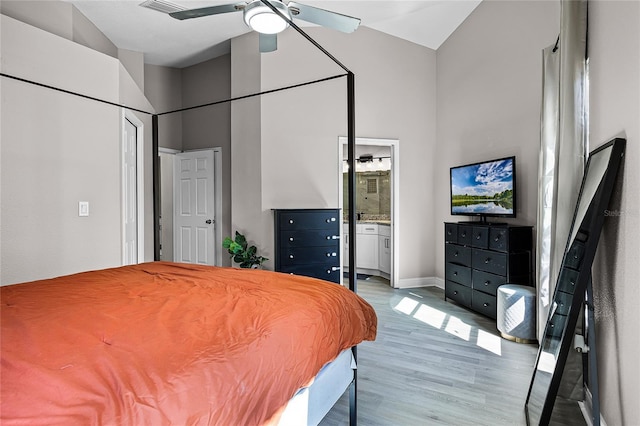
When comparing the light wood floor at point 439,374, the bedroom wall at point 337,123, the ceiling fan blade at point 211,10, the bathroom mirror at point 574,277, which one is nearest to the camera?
the bathroom mirror at point 574,277

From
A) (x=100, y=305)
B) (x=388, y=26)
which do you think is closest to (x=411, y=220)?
(x=388, y=26)

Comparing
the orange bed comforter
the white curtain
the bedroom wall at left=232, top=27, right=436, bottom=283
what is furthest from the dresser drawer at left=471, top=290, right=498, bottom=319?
the orange bed comforter

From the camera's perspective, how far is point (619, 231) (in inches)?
62.4

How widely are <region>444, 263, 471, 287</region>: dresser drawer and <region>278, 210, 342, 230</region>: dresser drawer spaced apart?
4.58 ft

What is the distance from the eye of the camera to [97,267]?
3.19 meters

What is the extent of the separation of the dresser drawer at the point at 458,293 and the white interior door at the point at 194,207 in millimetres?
3207

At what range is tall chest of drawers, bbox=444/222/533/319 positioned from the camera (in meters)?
3.40

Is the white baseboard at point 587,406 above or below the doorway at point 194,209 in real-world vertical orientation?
below

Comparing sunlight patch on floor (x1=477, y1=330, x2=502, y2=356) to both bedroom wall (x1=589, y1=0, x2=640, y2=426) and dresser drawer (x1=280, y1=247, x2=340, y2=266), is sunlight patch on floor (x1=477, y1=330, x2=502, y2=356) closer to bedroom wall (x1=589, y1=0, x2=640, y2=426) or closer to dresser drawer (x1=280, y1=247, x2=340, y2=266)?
bedroom wall (x1=589, y1=0, x2=640, y2=426)

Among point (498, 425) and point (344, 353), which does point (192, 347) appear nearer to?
point (344, 353)

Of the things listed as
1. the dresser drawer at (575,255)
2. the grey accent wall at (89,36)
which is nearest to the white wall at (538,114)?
the dresser drawer at (575,255)

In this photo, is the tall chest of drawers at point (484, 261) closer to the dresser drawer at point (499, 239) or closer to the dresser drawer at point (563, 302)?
the dresser drawer at point (499, 239)

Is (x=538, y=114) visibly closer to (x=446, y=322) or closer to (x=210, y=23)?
(x=446, y=322)

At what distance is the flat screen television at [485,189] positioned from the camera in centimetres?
362
